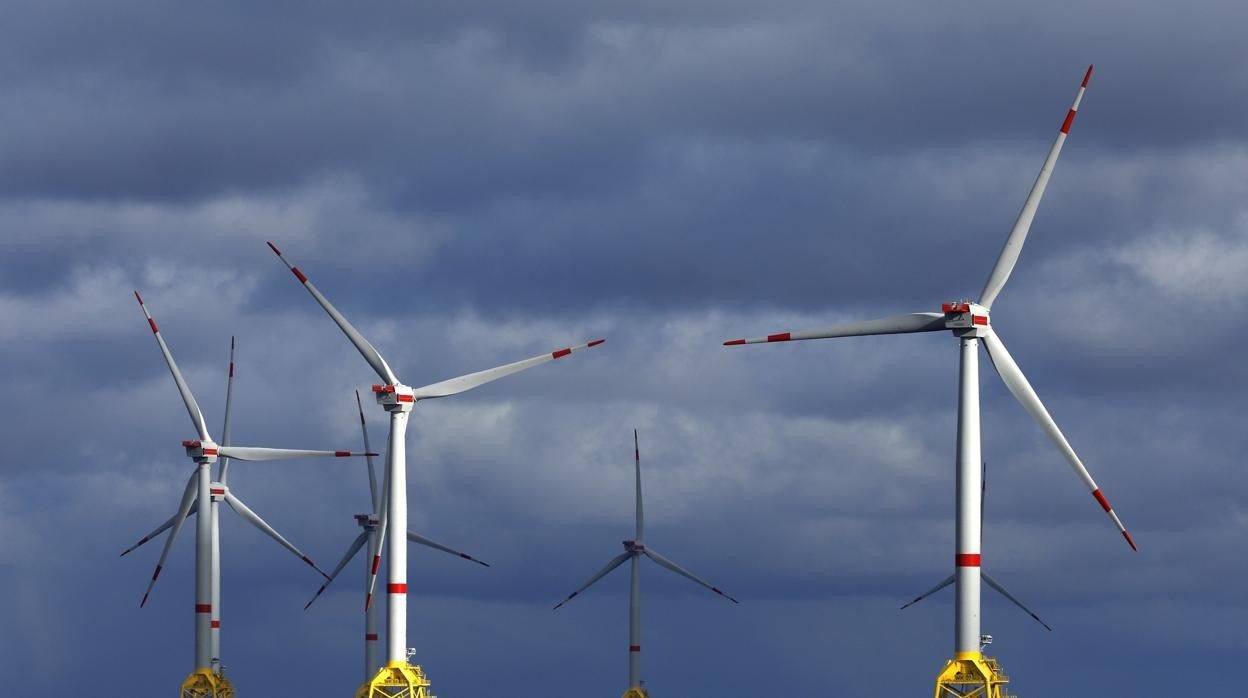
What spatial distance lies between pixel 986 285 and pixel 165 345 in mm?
84746

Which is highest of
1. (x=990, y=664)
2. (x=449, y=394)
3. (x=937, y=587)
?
(x=449, y=394)

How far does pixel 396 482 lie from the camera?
164 metres

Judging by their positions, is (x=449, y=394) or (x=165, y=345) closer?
(x=449, y=394)

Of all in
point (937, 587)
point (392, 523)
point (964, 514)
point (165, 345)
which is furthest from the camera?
point (165, 345)

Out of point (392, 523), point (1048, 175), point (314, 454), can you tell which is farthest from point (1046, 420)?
point (314, 454)

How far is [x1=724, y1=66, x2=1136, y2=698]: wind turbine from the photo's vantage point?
130 meters

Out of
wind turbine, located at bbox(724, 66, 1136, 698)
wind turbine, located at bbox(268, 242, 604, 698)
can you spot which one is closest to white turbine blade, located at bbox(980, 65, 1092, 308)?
wind turbine, located at bbox(724, 66, 1136, 698)

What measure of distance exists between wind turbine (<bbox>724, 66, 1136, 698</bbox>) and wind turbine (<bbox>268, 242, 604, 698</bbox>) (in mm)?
28746

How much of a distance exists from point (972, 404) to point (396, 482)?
47.2 meters

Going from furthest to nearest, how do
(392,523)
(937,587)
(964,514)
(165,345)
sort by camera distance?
(165,345)
(937,587)
(392,523)
(964,514)

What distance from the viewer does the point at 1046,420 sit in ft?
437

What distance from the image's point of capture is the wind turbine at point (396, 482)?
16138 centimetres

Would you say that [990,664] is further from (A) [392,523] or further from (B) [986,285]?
(A) [392,523]

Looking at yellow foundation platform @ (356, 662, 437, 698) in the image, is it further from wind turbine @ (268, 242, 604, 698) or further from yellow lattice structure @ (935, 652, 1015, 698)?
yellow lattice structure @ (935, 652, 1015, 698)
